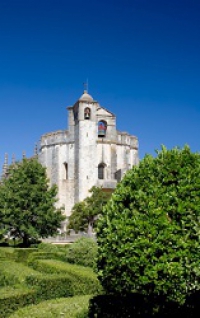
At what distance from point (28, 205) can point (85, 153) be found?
22.2 meters

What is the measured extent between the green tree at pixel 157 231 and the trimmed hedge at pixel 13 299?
3.22 m

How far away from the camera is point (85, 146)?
55.3 meters

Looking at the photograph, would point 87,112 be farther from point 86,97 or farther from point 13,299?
point 13,299

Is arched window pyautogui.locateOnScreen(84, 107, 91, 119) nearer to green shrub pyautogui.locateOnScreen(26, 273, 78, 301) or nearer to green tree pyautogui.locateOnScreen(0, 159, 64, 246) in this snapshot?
green tree pyautogui.locateOnScreen(0, 159, 64, 246)

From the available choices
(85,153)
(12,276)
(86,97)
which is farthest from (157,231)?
(86,97)

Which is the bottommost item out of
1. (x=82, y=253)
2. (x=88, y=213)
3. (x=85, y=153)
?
(x=82, y=253)

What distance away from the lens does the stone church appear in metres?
54.6

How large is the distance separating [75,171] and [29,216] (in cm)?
2207

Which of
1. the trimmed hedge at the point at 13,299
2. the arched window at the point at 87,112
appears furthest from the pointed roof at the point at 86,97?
the trimmed hedge at the point at 13,299

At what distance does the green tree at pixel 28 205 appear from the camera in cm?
3288

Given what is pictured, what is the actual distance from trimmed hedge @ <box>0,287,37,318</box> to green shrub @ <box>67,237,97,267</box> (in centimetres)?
930

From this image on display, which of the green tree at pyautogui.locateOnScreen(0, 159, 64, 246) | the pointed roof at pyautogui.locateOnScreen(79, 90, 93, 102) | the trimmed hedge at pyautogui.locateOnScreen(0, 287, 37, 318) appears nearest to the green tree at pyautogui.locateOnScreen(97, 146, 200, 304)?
the trimmed hedge at pyautogui.locateOnScreen(0, 287, 37, 318)

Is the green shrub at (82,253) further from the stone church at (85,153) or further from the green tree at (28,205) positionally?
the stone church at (85,153)

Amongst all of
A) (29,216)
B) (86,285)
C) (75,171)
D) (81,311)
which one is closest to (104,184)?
(75,171)
